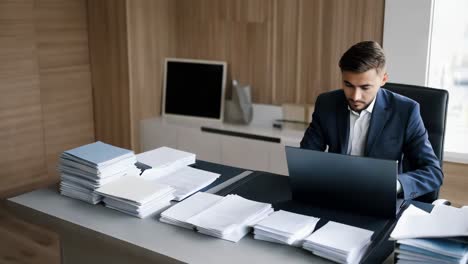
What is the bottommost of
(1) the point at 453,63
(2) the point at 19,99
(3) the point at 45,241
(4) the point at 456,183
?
(3) the point at 45,241

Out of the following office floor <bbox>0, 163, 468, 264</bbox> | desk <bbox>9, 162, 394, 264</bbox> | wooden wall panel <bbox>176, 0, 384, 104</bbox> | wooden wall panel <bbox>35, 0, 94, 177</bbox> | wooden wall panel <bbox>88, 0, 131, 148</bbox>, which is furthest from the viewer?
wooden wall panel <bbox>88, 0, 131, 148</bbox>

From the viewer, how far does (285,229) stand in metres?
1.73

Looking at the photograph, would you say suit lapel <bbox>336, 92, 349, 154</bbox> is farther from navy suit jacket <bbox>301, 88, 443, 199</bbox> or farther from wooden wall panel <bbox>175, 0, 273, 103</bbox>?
wooden wall panel <bbox>175, 0, 273, 103</bbox>

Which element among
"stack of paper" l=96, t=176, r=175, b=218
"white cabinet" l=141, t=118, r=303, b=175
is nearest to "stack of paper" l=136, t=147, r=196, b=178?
"stack of paper" l=96, t=176, r=175, b=218

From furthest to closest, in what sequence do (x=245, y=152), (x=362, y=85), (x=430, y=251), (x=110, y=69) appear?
(x=110, y=69)
(x=245, y=152)
(x=362, y=85)
(x=430, y=251)

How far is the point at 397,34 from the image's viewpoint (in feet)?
11.3

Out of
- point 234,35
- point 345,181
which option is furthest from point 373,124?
point 234,35

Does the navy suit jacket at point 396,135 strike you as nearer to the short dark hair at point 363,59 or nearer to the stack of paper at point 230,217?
the short dark hair at point 363,59

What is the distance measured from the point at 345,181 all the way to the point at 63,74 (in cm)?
295

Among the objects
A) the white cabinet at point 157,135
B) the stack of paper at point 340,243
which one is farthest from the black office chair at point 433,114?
the white cabinet at point 157,135

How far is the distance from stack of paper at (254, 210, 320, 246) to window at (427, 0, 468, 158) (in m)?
1.91

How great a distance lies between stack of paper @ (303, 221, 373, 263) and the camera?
1596mm

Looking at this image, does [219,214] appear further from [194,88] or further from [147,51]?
[147,51]

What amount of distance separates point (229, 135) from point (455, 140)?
5.03 ft
